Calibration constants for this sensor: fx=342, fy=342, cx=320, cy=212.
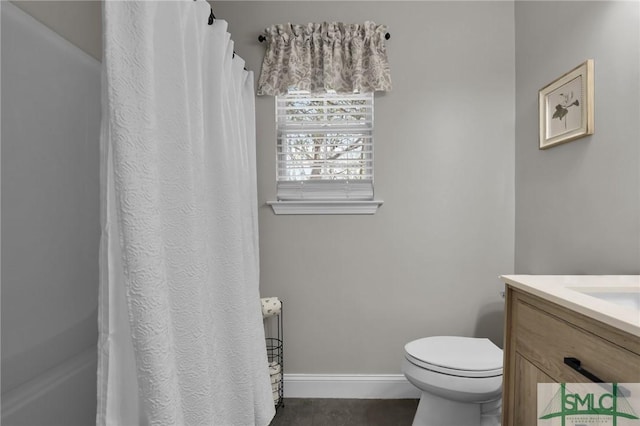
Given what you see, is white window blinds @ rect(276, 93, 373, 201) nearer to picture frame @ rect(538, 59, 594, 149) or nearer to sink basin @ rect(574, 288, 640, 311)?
picture frame @ rect(538, 59, 594, 149)

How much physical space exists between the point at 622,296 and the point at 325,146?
1496 mm

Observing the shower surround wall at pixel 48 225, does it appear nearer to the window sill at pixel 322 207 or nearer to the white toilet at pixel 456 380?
the window sill at pixel 322 207

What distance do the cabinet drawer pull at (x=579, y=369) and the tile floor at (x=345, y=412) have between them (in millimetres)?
1191

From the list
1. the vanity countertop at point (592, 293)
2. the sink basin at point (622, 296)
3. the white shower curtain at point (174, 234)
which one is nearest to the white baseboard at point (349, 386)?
the white shower curtain at point (174, 234)

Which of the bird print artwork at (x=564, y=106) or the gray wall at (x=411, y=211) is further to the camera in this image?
the gray wall at (x=411, y=211)

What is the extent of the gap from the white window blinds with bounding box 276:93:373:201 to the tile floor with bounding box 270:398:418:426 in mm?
1174

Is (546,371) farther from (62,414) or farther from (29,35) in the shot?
(29,35)

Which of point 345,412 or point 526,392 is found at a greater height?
point 526,392

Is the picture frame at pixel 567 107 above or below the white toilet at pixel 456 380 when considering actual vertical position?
above

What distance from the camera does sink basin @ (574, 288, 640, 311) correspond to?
3.29 ft

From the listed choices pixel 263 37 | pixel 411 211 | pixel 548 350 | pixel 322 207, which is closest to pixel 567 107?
pixel 411 211

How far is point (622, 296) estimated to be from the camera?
101 centimetres

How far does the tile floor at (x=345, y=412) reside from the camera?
5.84 ft

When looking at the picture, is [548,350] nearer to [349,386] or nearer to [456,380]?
[456,380]
